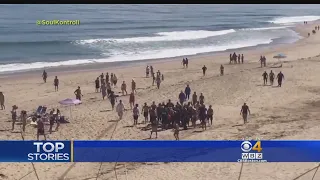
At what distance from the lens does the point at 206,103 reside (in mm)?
13625

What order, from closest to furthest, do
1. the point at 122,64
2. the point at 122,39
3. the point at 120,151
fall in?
the point at 120,151
the point at 122,64
the point at 122,39

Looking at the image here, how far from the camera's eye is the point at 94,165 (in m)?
8.48

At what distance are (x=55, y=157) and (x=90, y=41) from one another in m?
23.2

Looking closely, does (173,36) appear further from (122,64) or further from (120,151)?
(120,151)

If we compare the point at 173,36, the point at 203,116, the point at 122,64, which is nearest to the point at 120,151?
the point at 203,116

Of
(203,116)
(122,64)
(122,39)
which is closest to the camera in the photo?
(203,116)

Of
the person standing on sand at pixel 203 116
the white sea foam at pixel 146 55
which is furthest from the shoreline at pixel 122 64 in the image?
the person standing on sand at pixel 203 116

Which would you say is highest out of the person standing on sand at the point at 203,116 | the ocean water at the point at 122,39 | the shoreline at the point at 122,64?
the ocean water at the point at 122,39

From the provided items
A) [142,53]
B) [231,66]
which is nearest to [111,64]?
[142,53]

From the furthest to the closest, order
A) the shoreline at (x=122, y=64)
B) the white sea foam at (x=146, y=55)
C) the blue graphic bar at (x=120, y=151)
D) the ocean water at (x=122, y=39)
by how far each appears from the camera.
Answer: the ocean water at (x=122, y=39) → the white sea foam at (x=146, y=55) → the shoreline at (x=122, y=64) → the blue graphic bar at (x=120, y=151)

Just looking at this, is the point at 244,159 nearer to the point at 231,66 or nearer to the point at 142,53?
the point at 231,66

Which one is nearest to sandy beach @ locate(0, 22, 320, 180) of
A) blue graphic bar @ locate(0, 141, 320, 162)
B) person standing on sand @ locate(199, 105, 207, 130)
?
person standing on sand @ locate(199, 105, 207, 130)

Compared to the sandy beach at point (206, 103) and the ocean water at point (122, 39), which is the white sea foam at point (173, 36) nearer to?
the ocean water at point (122, 39)

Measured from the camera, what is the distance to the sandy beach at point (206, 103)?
8062mm
